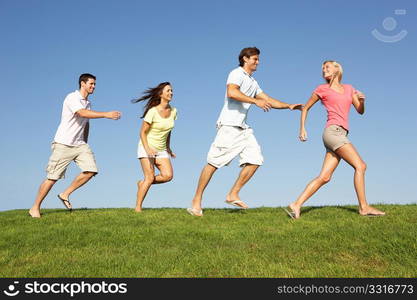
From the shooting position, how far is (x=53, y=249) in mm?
8164

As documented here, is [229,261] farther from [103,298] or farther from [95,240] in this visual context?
[95,240]

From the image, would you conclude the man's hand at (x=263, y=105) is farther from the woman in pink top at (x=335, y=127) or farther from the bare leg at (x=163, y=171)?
A: the bare leg at (x=163, y=171)

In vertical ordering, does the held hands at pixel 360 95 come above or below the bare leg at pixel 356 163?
above

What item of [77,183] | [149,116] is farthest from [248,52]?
[77,183]

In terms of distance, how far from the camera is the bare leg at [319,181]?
9.59 meters

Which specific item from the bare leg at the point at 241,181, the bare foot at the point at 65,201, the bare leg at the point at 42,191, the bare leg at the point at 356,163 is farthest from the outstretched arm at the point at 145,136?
the bare leg at the point at 356,163

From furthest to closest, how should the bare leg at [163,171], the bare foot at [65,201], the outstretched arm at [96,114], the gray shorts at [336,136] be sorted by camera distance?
A: the bare foot at [65,201]
the bare leg at [163,171]
the outstretched arm at [96,114]
the gray shorts at [336,136]

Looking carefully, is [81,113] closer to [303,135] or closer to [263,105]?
[263,105]

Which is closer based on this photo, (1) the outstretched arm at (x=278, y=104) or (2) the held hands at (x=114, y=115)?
(1) the outstretched arm at (x=278, y=104)

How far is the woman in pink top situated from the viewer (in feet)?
30.6

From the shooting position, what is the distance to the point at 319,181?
9586 millimetres

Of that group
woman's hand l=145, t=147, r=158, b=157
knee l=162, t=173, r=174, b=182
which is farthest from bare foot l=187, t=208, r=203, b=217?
woman's hand l=145, t=147, r=158, b=157

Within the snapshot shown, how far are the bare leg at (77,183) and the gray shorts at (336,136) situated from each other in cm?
546

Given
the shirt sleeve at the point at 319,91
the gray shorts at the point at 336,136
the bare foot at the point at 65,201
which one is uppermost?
the shirt sleeve at the point at 319,91
